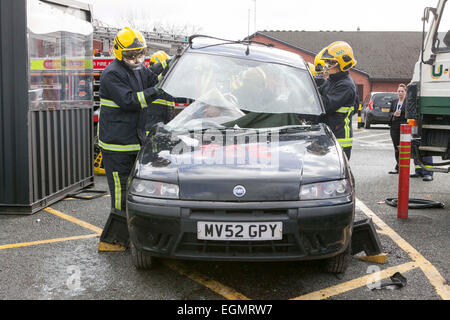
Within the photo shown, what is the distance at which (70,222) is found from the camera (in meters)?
5.74

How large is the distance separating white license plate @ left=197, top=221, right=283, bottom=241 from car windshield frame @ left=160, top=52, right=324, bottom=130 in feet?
4.35

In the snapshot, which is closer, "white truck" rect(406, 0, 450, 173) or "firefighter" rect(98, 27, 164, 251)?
"firefighter" rect(98, 27, 164, 251)

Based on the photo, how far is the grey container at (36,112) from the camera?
5.72m

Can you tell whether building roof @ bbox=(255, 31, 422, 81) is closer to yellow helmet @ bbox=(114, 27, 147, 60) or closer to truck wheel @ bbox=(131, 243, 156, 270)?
yellow helmet @ bbox=(114, 27, 147, 60)

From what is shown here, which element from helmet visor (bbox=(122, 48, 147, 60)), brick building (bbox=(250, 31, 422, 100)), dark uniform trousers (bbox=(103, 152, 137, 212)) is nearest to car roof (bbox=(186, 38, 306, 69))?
helmet visor (bbox=(122, 48, 147, 60))

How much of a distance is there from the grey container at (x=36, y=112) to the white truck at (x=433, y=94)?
15.1 ft

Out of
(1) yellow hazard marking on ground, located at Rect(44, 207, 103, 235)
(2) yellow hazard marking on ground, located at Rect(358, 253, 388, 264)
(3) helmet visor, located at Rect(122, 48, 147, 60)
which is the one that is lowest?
(1) yellow hazard marking on ground, located at Rect(44, 207, 103, 235)

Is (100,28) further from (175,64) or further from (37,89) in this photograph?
(175,64)

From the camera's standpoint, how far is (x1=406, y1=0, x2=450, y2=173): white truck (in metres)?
6.24

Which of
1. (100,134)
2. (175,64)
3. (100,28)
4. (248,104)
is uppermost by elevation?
(100,28)

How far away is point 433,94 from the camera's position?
6.34m

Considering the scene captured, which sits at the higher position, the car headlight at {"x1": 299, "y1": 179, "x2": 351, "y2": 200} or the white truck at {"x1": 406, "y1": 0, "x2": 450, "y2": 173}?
the white truck at {"x1": 406, "y1": 0, "x2": 450, "y2": 173}

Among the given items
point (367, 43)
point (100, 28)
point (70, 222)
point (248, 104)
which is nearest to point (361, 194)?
point (248, 104)
